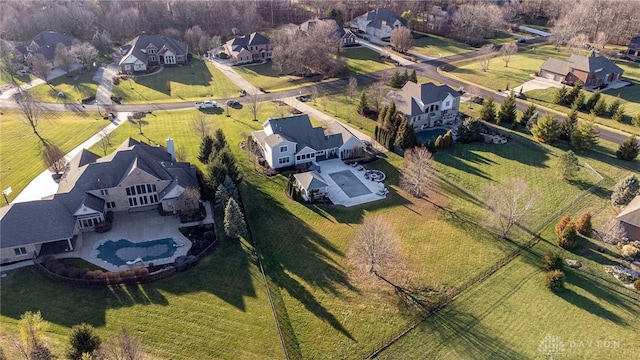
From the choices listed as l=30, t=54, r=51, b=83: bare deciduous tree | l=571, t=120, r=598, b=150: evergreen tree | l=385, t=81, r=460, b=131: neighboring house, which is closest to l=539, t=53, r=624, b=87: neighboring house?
l=571, t=120, r=598, b=150: evergreen tree

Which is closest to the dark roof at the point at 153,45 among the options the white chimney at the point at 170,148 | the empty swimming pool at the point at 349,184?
the white chimney at the point at 170,148

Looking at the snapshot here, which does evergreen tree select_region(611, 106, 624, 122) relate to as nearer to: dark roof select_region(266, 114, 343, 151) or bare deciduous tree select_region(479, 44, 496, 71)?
bare deciduous tree select_region(479, 44, 496, 71)

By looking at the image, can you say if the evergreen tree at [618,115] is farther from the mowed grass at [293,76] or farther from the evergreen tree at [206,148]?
the evergreen tree at [206,148]

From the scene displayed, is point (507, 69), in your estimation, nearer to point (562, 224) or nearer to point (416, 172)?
point (416, 172)

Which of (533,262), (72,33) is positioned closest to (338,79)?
(533,262)

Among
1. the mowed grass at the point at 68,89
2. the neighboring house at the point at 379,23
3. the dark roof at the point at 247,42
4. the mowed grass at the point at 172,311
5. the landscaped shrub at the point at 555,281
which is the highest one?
the neighboring house at the point at 379,23

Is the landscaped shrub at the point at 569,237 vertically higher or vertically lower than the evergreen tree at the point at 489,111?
lower
